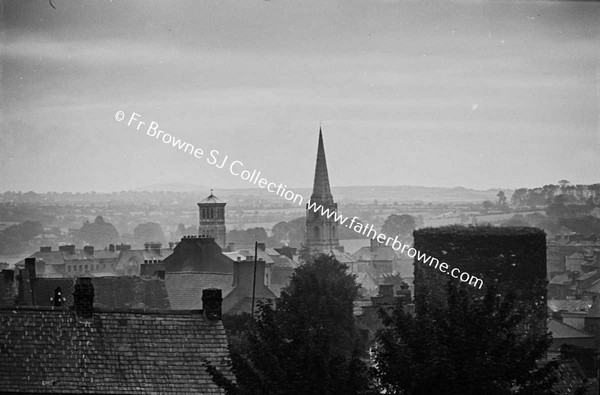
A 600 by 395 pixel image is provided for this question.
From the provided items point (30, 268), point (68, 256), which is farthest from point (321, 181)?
point (30, 268)

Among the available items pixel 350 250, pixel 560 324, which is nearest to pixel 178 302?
pixel 560 324

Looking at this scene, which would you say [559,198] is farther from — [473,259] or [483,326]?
[483,326]

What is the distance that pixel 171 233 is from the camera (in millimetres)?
122375

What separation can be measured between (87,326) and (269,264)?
76045mm

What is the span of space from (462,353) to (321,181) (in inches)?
4849

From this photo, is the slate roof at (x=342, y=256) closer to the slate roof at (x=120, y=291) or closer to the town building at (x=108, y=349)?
the slate roof at (x=120, y=291)

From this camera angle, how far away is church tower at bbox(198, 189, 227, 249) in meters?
119

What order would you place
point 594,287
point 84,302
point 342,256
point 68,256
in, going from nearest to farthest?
1. point 84,302
2. point 594,287
3. point 68,256
4. point 342,256

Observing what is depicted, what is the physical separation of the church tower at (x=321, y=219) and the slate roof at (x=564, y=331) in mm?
83301

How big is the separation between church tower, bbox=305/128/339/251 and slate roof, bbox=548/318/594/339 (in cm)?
8330

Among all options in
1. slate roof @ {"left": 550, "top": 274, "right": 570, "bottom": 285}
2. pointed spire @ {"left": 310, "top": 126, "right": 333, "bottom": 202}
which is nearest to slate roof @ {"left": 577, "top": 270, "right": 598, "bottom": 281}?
slate roof @ {"left": 550, "top": 274, "right": 570, "bottom": 285}

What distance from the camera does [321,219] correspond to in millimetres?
153625

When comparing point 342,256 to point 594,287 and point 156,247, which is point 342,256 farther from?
point 594,287

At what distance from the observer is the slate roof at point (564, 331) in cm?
4332
